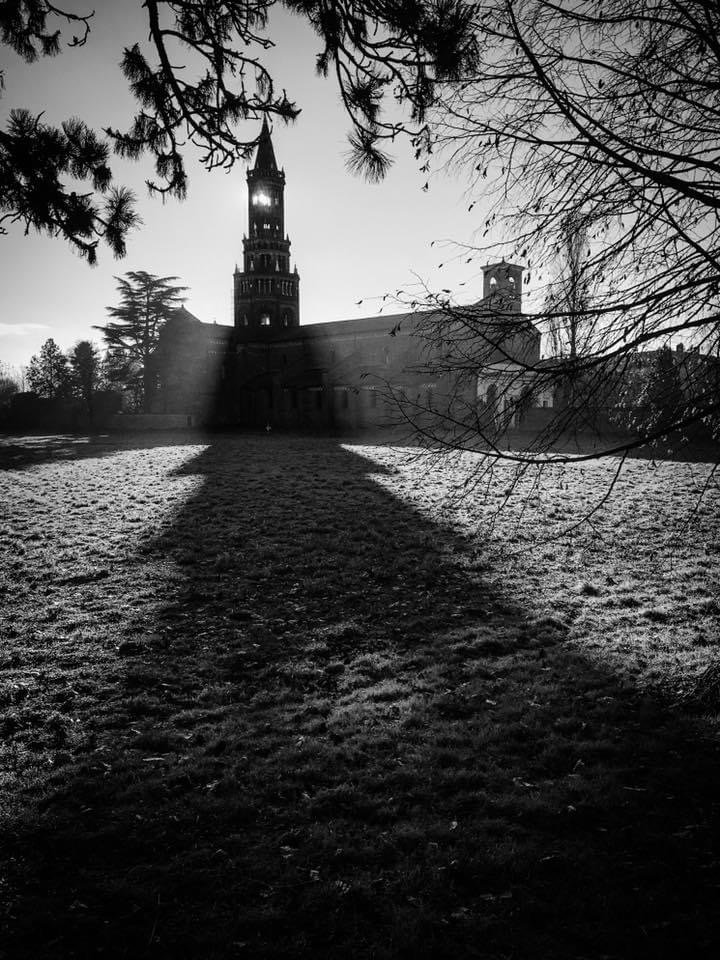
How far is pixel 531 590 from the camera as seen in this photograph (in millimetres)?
8844

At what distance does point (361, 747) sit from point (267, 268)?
78071 millimetres

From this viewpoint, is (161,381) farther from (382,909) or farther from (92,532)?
(382,909)

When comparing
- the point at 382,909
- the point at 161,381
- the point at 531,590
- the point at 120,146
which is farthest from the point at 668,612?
the point at 161,381

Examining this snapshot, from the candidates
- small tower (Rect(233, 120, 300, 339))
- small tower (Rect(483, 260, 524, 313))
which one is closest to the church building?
small tower (Rect(233, 120, 300, 339))

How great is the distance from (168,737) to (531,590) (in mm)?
5740

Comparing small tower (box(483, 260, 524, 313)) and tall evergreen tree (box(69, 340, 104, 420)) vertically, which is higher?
tall evergreen tree (box(69, 340, 104, 420))

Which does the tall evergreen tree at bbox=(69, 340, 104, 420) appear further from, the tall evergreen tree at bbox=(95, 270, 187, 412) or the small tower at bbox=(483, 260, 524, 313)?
the small tower at bbox=(483, 260, 524, 313)

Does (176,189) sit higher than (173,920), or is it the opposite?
(176,189)

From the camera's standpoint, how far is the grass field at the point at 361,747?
10.7 feet

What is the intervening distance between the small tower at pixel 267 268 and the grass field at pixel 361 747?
68689 mm

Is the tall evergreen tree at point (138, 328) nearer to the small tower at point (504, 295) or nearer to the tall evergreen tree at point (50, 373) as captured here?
the tall evergreen tree at point (50, 373)

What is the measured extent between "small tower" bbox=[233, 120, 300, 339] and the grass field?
68.7 meters

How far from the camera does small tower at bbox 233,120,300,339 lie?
7481 centimetres

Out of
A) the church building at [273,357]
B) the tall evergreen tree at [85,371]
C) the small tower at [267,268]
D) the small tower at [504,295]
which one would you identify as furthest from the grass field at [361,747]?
the small tower at [267,268]
